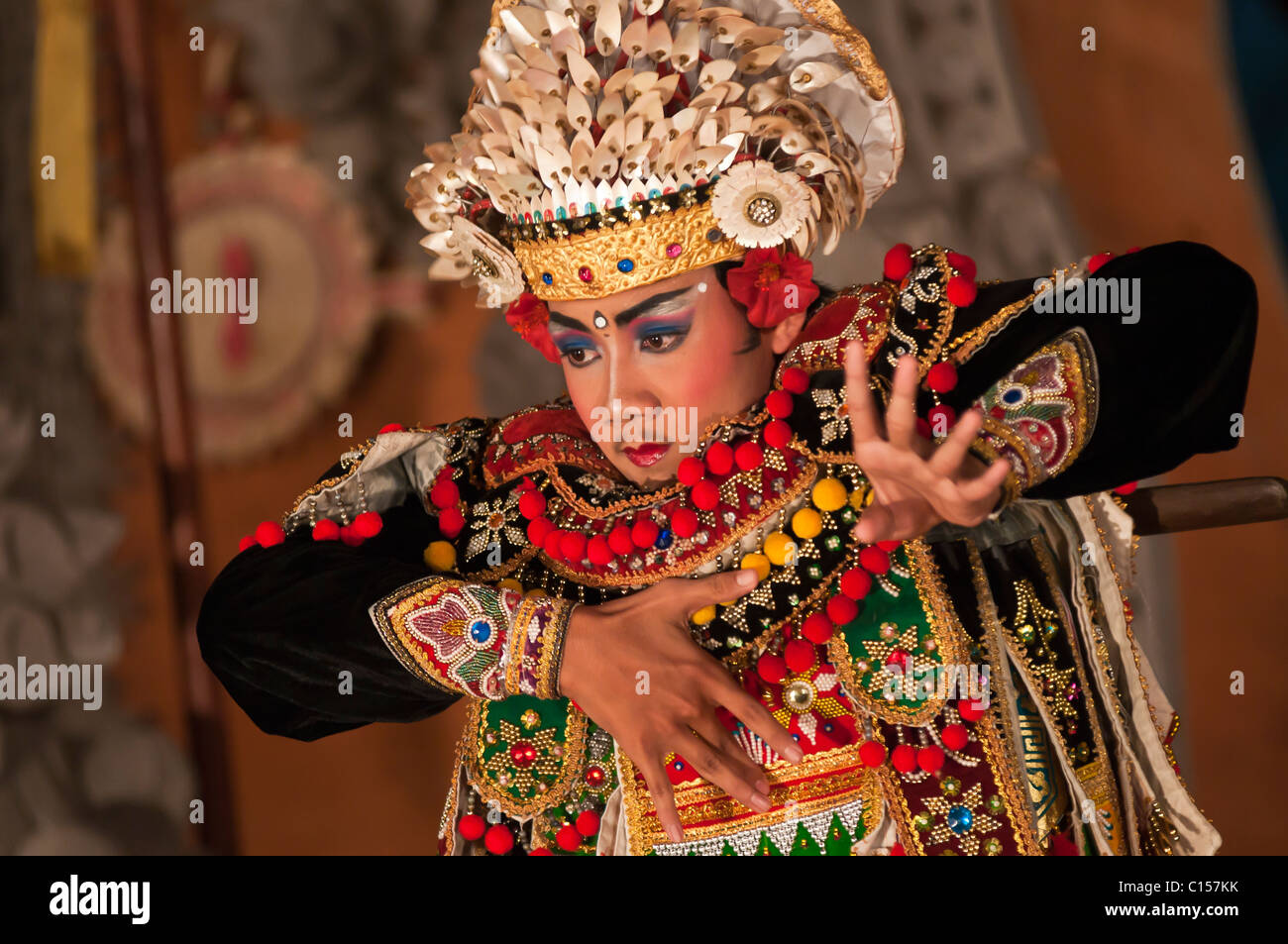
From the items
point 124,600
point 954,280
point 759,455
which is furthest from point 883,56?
point 124,600

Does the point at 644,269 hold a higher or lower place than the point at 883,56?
lower

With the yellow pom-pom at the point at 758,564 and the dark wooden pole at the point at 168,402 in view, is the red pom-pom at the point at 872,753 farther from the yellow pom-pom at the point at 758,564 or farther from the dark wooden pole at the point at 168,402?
the dark wooden pole at the point at 168,402


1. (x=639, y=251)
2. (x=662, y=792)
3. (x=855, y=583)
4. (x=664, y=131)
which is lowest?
(x=662, y=792)

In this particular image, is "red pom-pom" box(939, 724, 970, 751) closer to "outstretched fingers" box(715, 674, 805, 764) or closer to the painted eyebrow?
"outstretched fingers" box(715, 674, 805, 764)

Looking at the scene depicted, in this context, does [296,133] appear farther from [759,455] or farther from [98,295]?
[759,455]

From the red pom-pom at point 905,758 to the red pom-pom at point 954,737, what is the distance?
4cm

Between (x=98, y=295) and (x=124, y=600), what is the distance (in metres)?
0.69

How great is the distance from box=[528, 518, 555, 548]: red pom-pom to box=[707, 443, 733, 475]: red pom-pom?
0.88 ft

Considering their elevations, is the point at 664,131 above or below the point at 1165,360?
above

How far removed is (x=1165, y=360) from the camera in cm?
136

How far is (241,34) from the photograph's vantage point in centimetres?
256

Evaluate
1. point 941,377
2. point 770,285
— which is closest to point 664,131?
point 770,285

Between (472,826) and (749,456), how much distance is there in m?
0.70

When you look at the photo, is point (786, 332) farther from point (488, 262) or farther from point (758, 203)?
point (488, 262)
